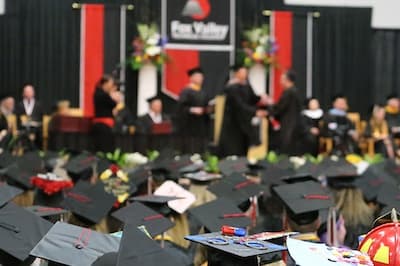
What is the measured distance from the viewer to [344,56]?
45.0 feet

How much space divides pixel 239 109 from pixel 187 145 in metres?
1.01

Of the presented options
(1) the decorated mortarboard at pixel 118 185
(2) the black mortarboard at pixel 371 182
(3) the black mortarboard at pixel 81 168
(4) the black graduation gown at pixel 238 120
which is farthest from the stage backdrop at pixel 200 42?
(1) the decorated mortarboard at pixel 118 185

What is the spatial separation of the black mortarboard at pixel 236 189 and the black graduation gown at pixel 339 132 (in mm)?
5300

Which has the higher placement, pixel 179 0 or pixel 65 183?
pixel 179 0

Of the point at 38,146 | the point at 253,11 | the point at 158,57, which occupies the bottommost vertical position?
the point at 38,146

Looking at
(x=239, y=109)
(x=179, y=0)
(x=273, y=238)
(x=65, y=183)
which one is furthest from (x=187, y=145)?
(x=273, y=238)

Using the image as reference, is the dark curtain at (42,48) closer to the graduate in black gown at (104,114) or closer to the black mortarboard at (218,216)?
the graduate in black gown at (104,114)

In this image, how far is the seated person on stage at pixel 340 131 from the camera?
34.9 feet

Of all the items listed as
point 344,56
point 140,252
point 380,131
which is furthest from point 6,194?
point 344,56

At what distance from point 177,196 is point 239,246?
6.54ft

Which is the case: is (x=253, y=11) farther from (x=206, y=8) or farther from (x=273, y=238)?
(x=273, y=238)

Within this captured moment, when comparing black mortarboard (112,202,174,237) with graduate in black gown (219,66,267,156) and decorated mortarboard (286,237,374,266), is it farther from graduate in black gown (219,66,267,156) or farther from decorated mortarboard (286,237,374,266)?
graduate in black gown (219,66,267,156)

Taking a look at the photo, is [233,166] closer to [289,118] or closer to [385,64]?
[289,118]

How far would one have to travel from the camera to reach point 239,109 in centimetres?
1031
